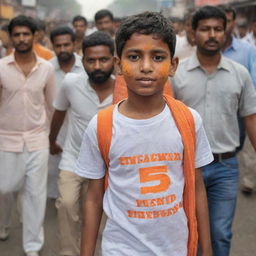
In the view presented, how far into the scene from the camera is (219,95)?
10.5ft

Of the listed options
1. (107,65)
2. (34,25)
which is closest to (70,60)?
(34,25)

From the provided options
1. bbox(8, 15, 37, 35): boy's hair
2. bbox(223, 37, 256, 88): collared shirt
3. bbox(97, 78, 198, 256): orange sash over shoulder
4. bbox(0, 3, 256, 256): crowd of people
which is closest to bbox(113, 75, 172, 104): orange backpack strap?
bbox(0, 3, 256, 256): crowd of people

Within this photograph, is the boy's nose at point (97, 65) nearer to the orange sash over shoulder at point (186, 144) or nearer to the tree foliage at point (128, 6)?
the orange sash over shoulder at point (186, 144)

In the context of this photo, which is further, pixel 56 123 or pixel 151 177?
pixel 56 123

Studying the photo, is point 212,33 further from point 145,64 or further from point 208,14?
point 145,64

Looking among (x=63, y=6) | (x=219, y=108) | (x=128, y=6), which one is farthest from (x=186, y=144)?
(x=128, y=6)

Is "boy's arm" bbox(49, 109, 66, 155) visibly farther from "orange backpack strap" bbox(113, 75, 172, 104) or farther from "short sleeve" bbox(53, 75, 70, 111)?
"orange backpack strap" bbox(113, 75, 172, 104)

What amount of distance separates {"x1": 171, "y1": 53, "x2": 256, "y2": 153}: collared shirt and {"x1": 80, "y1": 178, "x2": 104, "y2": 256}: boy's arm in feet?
4.15

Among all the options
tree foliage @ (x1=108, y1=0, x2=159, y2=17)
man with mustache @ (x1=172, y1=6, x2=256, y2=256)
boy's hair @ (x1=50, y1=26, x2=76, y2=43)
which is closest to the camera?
man with mustache @ (x1=172, y1=6, x2=256, y2=256)

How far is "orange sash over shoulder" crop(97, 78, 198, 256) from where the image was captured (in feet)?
6.80

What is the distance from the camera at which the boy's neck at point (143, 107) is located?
211 centimetres

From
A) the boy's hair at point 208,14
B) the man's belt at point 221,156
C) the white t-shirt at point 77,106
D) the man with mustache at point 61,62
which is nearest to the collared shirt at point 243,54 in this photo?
the boy's hair at point 208,14

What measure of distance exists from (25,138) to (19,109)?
25 centimetres

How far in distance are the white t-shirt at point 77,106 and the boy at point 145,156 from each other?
158 cm
